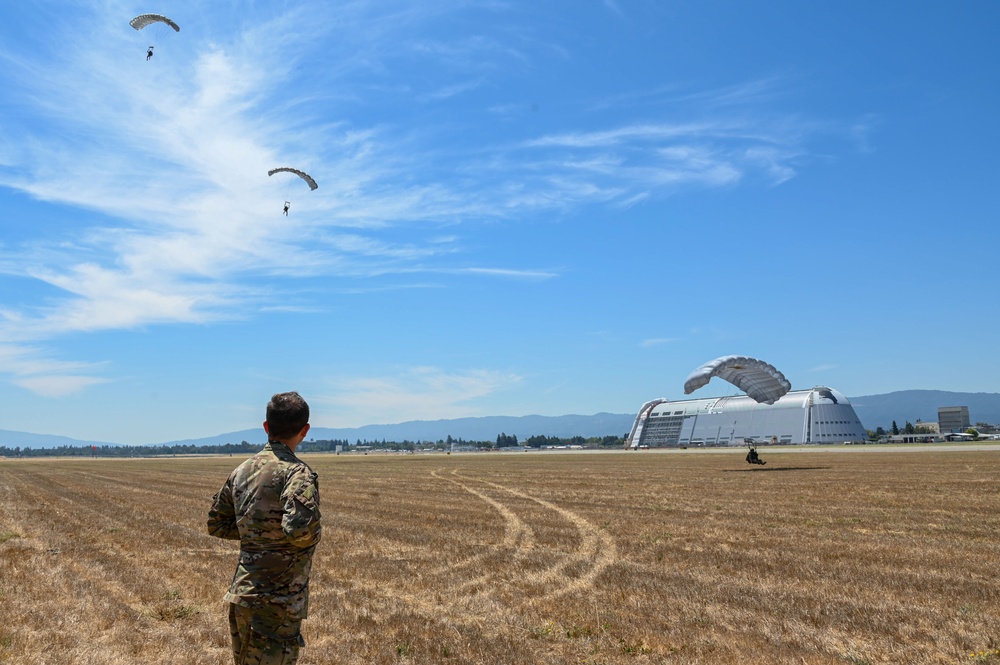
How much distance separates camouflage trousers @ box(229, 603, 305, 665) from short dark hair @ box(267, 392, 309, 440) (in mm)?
1333

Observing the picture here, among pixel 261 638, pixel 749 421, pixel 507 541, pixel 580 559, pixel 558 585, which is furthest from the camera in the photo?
pixel 749 421

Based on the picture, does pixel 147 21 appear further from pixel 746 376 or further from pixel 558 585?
pixel 746 376

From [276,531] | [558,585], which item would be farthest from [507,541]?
[276,531]

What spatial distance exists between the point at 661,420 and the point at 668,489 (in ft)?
520

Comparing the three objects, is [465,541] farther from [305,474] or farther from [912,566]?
[305,474]

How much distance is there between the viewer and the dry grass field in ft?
29.4

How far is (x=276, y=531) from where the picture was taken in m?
5.37

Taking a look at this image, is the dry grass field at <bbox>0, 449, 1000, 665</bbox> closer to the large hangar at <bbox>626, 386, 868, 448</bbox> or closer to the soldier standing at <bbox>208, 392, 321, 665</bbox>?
the soldier standing at <bbox>208, 392, 321, 665</bbox>

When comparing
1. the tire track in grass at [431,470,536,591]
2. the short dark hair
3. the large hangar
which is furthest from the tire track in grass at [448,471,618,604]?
the large hangar

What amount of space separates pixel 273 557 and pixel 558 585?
8.10 m

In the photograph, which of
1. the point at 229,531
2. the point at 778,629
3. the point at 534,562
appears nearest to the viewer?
the point at 229,531

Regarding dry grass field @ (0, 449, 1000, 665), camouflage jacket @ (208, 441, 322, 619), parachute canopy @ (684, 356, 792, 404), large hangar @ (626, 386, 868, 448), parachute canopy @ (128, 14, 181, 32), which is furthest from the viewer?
large hangar @ (626, 386, 868, 448)

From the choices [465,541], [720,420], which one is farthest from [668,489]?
[720,420]

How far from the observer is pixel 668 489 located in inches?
1252
